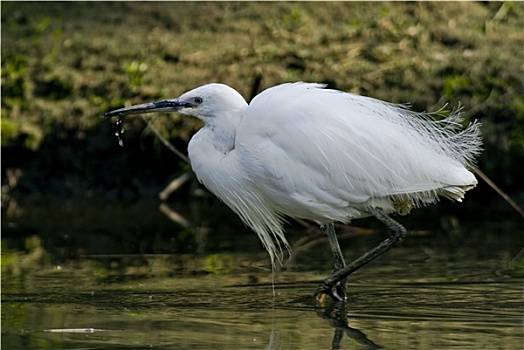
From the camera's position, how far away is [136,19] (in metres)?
10.4

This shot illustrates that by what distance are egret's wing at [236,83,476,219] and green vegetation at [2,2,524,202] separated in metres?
3.29

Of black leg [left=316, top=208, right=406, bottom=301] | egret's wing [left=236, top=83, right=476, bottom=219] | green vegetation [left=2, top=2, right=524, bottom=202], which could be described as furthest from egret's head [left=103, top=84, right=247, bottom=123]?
green vegetation [left=2, top=2, right=524, bottom=202]

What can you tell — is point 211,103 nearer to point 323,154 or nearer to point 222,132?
point 222,132

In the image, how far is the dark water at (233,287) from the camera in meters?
4.19

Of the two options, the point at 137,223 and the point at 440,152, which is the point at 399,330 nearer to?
the point at 440,152

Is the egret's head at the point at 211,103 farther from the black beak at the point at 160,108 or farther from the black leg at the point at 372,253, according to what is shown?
the black leg at the point at 372,253

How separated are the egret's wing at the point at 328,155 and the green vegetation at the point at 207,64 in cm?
329

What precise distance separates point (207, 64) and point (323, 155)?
185 inches

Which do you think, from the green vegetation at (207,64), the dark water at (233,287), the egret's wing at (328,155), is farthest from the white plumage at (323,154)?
the green vegetation at (207,64)

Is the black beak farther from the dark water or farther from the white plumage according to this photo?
the dark water

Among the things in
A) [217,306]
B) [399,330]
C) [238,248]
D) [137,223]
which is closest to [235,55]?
[137,223]

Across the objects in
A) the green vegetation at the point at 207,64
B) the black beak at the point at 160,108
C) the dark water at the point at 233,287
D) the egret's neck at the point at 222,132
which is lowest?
the dark water at the point at 233,287

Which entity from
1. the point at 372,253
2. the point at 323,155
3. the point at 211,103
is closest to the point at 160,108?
the point at 211,103

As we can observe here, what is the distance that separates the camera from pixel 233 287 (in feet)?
17.7
